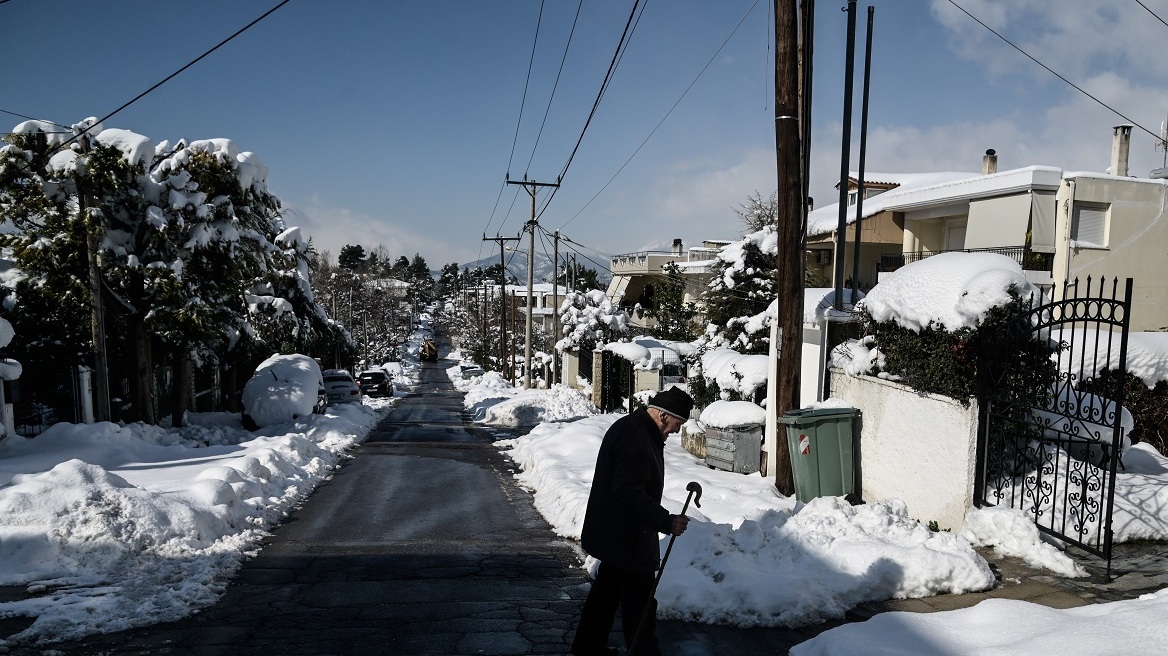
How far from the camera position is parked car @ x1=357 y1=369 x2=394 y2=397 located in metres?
39.2

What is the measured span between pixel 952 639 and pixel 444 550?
4.96m

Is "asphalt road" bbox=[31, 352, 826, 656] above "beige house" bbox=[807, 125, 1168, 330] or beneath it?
beneath

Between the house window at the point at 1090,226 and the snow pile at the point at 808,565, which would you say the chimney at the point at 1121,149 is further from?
the snow pile at the point at 808,565

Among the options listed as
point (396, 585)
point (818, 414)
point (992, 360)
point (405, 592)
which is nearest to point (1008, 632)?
point (992, 360)

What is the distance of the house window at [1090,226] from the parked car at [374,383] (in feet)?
100

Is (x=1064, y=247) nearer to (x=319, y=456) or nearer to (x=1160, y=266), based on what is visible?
(x=1160, y=266)

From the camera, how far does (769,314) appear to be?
19.0 meters

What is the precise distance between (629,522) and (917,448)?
4.91m

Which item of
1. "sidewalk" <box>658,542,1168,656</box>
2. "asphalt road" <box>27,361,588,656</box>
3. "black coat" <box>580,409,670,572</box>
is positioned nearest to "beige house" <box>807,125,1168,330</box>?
"sidewalk" <box>658,542,1168,656</box>

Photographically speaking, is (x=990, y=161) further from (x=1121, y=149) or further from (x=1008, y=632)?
(x=1008, y=632)

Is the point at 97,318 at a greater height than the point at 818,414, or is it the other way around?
the point at 97,318

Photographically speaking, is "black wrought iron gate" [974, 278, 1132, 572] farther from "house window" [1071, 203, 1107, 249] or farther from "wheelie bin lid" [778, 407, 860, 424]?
"house window" [1071, 203, 1107, 249]

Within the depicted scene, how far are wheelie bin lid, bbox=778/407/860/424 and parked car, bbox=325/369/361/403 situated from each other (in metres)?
21.5

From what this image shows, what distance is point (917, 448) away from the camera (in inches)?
324
